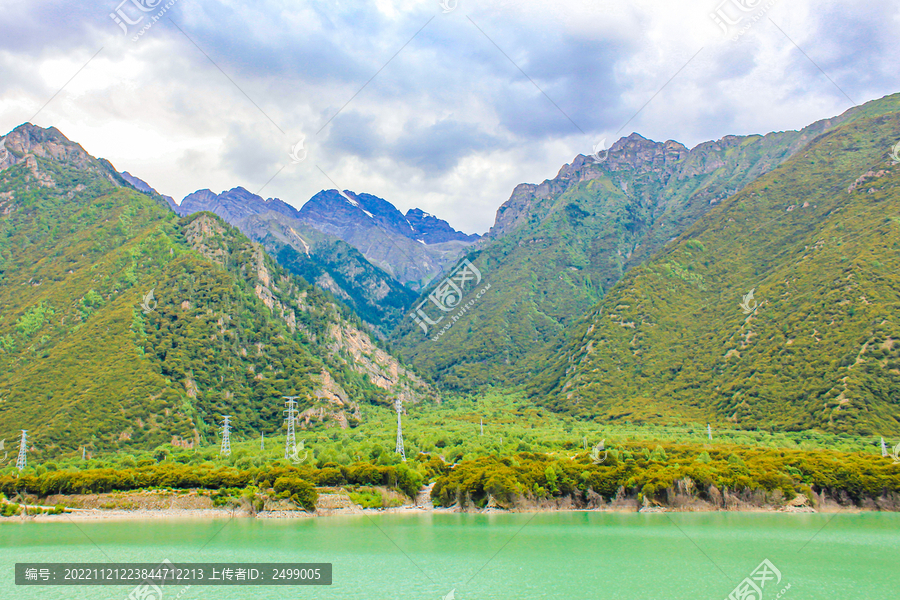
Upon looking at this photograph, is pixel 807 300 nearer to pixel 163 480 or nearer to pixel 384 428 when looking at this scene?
pixel 384 428

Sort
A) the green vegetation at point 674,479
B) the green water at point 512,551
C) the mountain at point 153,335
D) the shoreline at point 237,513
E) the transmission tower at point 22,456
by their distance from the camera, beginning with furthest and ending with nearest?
the mountain at point 153,335 < the transmission tower at point 22,456 < the shoreline at point 237,513 < the green vegetation at point 674,479 < the green water at point 512,551

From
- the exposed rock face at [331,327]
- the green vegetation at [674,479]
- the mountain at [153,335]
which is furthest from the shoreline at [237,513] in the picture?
the exposed rock face at [331,327]

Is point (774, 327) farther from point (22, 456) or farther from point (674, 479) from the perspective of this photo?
point (22, 456)

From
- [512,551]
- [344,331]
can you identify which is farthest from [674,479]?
[344,331]

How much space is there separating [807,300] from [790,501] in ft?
257

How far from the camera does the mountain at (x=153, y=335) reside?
108000 millimetres

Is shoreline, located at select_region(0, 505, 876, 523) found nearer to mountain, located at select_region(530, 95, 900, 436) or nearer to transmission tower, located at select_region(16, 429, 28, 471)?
transmission tower, located at select_region(16, 429, 28, 471)

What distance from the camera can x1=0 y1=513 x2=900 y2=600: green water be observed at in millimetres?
38062

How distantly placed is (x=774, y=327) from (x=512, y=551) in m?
107

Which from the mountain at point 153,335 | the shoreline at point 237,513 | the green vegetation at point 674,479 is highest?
the mountain at point 153,335

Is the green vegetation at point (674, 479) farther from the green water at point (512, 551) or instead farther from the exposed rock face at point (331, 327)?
the exposed rock face at point (331, 327)

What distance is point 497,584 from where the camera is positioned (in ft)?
129

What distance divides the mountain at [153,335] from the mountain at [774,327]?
60.5 meters

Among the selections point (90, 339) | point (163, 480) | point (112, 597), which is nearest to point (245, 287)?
point (90, 339)
